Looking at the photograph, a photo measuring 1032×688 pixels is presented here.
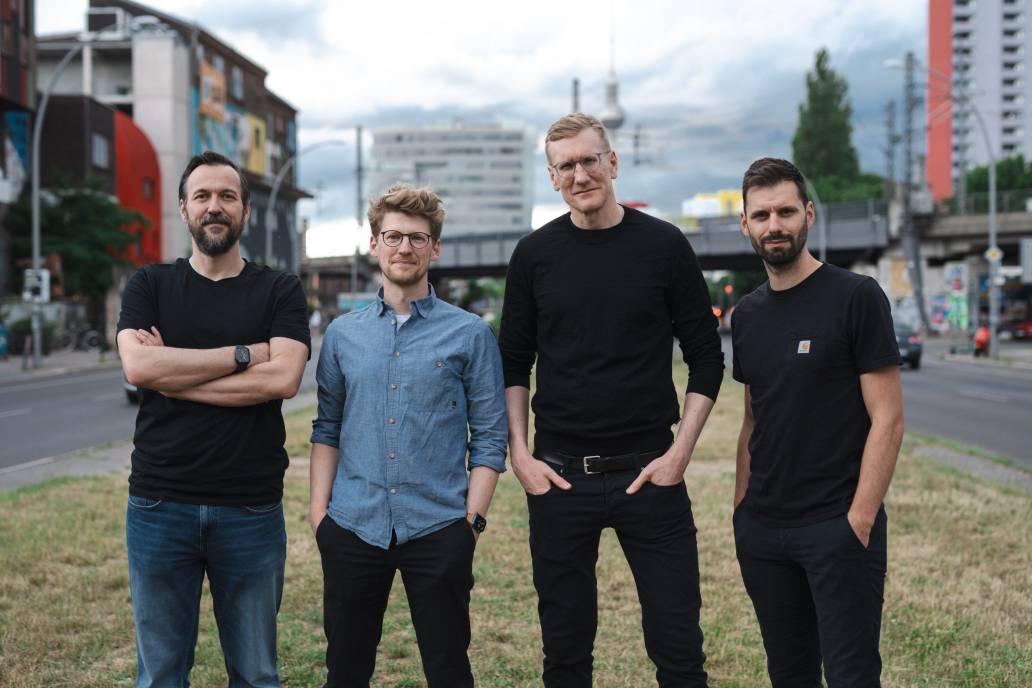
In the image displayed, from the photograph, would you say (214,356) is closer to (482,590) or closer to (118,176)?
(482,590)

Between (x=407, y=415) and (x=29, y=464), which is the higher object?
(x=407, y=415)

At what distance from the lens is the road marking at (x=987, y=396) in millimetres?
19625

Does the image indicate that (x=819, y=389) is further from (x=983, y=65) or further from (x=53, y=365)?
(x=983, y=65)

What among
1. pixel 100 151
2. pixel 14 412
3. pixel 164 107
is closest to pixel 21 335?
pixel 100 151

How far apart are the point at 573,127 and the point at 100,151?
166 ft

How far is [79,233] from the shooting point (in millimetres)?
39156

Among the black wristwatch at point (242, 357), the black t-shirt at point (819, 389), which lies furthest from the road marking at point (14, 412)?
the black t-shirt at point (819, 389)

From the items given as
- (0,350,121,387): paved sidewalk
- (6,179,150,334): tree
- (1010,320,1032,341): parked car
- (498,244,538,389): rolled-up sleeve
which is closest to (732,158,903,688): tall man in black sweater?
(498,244,538,389): rolled-up sleeve

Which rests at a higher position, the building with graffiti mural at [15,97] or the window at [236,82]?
the window at [236,82]

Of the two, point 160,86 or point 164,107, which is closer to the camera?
point 164,107

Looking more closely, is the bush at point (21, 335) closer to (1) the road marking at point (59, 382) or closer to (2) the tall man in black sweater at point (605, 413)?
(1) the road marking at point (59, 382)

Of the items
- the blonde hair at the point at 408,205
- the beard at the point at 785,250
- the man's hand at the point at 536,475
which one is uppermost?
the blonde hair at the point at 408,205

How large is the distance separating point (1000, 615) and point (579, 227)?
11.8 ft

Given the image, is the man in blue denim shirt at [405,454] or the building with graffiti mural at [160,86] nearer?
the man in blue denim shirt at [405,454]
